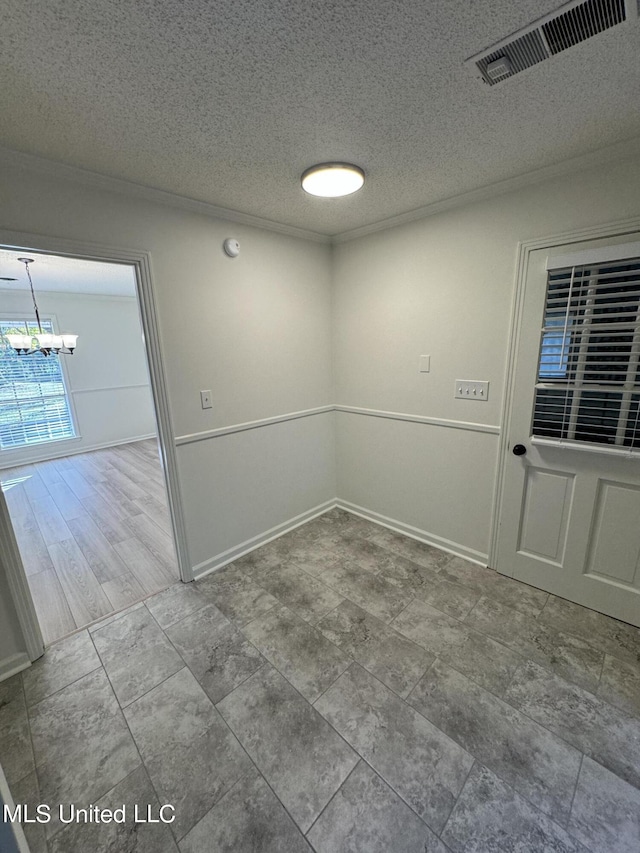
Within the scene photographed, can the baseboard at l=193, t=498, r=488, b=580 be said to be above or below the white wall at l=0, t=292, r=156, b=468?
below

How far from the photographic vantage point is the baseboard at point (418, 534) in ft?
8.24

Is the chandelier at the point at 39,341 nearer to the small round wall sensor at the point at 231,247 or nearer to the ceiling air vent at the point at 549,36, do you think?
the small round wall sensor at the point at 231,247

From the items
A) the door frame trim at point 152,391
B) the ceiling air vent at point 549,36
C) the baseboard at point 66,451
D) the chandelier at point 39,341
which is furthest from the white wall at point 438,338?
the baseboard at point 66,451

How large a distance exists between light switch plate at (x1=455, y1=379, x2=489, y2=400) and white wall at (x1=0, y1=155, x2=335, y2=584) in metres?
1.19

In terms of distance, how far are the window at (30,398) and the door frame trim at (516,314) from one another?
6013mm

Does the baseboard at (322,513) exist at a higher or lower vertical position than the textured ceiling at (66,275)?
lower

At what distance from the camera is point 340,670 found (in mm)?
1707

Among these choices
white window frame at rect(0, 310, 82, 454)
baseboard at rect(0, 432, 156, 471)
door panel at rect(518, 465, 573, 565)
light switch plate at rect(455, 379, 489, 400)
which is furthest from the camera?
baseboard at rect(0, 432, 156, 471)

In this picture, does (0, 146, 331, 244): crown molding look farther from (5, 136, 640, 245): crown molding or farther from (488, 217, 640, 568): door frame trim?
(488, 217, 640, 568): door frame trim

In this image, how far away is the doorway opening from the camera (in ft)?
7.89

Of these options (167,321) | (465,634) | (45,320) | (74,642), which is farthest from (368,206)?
(45,320)

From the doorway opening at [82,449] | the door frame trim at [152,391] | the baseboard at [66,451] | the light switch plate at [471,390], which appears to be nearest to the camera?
the door frame trim at [152,391]

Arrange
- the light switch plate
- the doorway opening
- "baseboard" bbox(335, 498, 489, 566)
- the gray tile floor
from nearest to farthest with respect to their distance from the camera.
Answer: the gray tile floor < the light switch plate < the doorway opening < "baseboard" bbox(335, 498, 489, 566)

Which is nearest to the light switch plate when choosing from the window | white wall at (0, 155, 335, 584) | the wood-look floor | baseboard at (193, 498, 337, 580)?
white wall at (0, 155, 335, 584)
